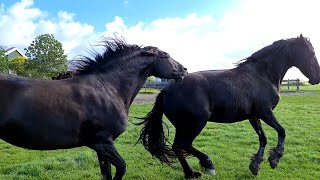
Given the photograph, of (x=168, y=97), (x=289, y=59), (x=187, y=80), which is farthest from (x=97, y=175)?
(x=289, y=59)

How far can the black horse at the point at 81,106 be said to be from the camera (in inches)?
172

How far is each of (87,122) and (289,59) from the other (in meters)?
4.77

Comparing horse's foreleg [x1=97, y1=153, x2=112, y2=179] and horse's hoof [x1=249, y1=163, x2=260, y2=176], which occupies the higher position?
horse's foreleg [x1=97, y1=153, x2=112, y2=179]

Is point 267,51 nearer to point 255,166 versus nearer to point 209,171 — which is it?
point 255,166

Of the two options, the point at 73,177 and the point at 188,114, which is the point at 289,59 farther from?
the point at 73,177

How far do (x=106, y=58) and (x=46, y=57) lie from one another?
134ft

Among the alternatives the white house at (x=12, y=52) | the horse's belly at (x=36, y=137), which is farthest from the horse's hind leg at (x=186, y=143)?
the white house at (x=12, y=52)

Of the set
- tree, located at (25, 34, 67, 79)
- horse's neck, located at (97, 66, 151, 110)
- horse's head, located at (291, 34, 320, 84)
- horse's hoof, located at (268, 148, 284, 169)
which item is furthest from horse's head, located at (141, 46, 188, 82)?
tree, located at (25, 34, 67, 79)

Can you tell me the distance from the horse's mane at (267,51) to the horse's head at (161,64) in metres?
2.26

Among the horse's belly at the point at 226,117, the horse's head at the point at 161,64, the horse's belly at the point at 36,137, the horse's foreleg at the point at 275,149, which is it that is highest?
the horse's head at the point at 161,64

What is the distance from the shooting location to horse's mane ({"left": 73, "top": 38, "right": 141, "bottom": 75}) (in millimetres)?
5363

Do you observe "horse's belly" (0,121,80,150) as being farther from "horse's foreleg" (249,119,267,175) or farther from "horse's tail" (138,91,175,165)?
"horse's foreleg" (249,119,267,175)

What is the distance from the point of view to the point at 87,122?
4656mm

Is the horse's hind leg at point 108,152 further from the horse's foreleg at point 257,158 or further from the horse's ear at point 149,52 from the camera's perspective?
the horse's foreleg at point 257,158
